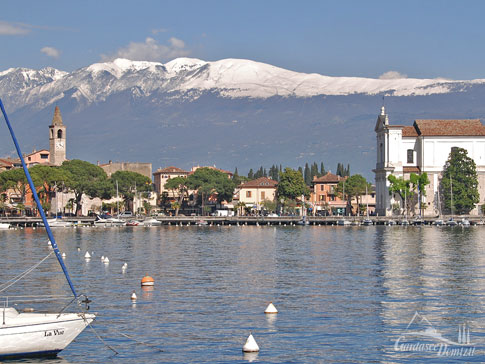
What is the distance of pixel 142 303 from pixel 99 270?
18.2 metres

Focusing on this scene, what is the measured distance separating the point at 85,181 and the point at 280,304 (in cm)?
12657

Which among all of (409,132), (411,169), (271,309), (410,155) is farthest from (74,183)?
(271,309)

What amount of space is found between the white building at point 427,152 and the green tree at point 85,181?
52479 mm

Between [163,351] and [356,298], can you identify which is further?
[356,298]

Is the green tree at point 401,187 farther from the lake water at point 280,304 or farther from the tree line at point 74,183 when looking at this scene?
the lake water at point 280,304

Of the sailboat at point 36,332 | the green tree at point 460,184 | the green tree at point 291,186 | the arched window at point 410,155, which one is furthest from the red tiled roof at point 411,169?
the sailboat at point 36,332

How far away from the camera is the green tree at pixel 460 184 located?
15362cm

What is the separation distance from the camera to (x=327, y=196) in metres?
195

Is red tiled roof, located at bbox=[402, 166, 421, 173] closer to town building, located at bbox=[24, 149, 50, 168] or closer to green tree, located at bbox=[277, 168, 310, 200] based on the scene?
green tree, located at bbox=[277, 168, 310, 200]

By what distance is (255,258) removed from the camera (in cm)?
7119

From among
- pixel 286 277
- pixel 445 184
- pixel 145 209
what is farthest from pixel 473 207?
pixel 286 277

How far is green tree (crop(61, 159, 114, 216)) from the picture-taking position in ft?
533

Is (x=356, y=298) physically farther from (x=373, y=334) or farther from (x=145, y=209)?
(x=145, y=209)

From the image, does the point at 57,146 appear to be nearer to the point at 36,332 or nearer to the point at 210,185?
the point at 210,185
